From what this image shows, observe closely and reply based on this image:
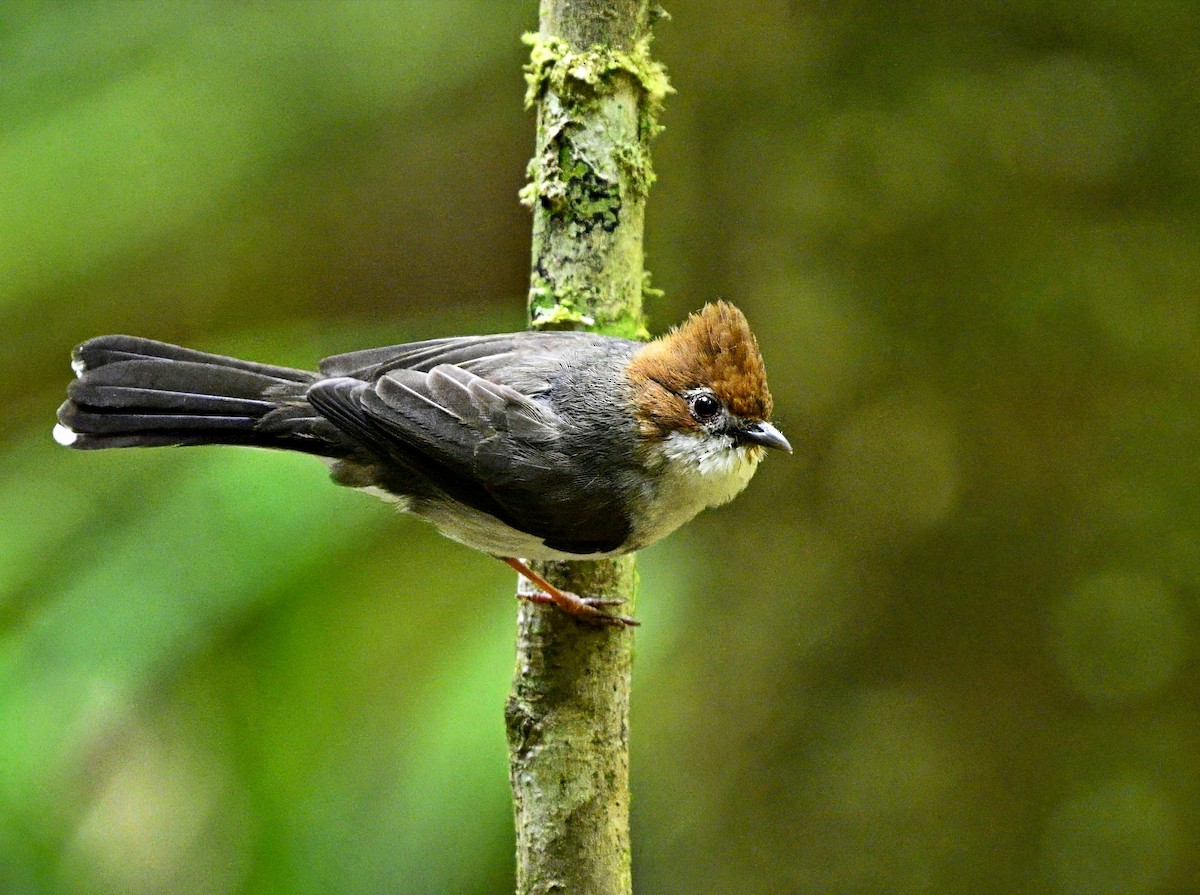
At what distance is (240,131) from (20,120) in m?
1.03

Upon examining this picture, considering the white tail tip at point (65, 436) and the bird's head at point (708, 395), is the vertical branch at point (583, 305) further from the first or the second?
the white tail tip at point (65, 436)

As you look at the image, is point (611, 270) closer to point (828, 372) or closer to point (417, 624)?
point (828, 372)

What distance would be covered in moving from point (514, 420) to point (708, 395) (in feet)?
1.69

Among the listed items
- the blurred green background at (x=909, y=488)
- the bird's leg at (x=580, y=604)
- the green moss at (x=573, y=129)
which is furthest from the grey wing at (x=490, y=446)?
the blurred green background at (x=909, y=488)

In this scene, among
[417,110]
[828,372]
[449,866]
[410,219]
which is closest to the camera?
[449,866]

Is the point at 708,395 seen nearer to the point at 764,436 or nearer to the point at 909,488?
the point at 764,436

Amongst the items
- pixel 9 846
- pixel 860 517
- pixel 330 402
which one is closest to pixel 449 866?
pixel 9 846

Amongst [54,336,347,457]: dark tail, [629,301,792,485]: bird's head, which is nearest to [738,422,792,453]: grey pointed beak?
[629,301,792,485]: bird's head

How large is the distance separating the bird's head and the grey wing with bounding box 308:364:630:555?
8.9 inches

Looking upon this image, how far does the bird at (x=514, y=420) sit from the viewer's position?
2867mm

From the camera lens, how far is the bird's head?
9.17ft

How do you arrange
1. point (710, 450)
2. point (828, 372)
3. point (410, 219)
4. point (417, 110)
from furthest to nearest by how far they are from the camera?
point (410, 219) < point (417, 110) < point (828, 372) < point (710, 450)

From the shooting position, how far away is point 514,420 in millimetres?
2951

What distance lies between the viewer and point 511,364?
3039 mm
